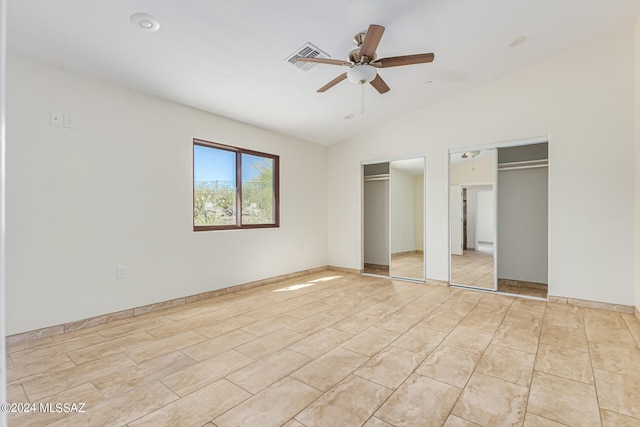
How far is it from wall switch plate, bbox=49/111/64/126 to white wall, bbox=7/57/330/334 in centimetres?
4

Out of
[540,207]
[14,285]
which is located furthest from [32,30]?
[540,207]

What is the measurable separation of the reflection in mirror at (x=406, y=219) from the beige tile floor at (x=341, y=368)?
76.3 inches

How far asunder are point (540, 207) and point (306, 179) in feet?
13.4

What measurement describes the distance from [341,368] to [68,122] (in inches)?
143

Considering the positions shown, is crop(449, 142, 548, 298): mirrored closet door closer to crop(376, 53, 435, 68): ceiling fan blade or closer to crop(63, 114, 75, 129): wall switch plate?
crop(376, 53, 435, 68): ceiling fan blade

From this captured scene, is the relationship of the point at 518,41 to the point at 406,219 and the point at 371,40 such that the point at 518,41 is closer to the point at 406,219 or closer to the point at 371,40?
A: the point at 371,40

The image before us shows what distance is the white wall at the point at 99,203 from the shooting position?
2.87 meters

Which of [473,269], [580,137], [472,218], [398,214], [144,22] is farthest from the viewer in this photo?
[398,214]

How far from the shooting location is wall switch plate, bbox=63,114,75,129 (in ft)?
10.2

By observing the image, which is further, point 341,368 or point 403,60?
point 403,60

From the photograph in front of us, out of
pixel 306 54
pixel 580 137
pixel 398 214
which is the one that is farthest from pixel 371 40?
pixel 398 214

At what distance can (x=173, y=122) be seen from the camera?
3996 millimetres

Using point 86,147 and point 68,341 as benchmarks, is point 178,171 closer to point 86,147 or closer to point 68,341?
point 86,147

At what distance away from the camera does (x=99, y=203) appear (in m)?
3.33
